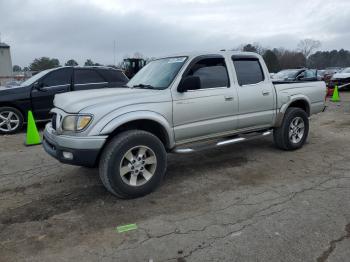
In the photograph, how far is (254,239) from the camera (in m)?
3.29

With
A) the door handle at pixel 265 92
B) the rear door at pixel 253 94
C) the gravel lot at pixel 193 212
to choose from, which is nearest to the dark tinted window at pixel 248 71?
the rear door at pixel 253 94

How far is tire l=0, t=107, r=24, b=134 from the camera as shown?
27.9 feet

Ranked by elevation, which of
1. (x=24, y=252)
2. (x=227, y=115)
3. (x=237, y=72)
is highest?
(x=237, y=72)

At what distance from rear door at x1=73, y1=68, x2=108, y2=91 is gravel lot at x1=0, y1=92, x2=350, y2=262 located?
3605 millimetres

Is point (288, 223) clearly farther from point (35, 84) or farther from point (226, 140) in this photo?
point (35, 84)

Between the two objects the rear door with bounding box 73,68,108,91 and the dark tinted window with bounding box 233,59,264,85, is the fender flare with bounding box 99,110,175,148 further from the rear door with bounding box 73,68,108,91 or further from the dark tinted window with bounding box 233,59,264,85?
the rear door with bounding box 73,68,108,91

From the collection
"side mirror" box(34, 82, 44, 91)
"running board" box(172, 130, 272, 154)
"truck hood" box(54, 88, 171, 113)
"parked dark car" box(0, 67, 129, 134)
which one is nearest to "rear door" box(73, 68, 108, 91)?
"parked dark car" box(0, 67, 129, 134)

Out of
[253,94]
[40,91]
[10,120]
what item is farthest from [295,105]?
[10,120]

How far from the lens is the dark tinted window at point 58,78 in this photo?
9026mm

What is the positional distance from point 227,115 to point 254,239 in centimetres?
232

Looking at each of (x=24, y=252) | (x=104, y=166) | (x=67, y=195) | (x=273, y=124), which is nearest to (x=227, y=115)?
(x=273, y=124)

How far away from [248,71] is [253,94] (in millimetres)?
435

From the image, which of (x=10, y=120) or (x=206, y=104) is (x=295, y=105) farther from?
(x=10, y=120)

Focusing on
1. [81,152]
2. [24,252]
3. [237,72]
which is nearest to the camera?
[24,252]
